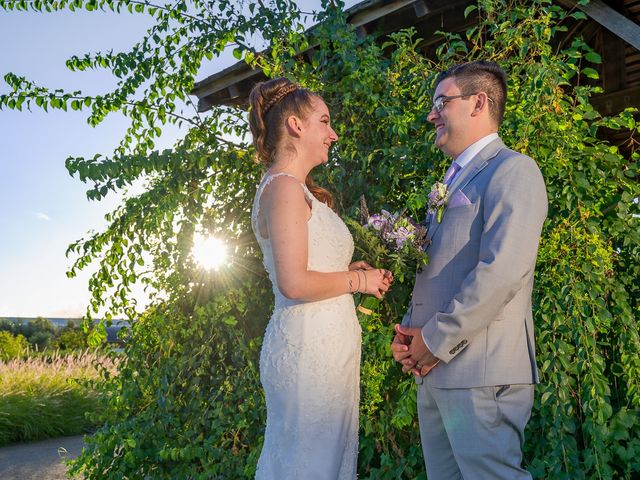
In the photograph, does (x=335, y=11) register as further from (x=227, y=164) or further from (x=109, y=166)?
(x=109, y=166)

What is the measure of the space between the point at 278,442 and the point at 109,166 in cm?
247

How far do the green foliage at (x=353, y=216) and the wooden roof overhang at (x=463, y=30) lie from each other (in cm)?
195

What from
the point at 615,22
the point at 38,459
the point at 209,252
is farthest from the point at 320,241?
the point at 38,459

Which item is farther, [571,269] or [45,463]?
[45,463]

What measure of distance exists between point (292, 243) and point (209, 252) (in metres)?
2.00

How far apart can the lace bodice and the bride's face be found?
0.57 feet

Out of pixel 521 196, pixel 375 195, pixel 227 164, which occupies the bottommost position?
pixel 521 196

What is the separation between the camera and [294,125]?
8.83ft

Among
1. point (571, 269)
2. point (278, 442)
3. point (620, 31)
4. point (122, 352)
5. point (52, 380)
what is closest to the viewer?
point (278, 442)

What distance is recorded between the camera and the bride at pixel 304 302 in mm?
2451

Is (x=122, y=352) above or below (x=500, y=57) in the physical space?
below

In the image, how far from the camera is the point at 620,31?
5875mm

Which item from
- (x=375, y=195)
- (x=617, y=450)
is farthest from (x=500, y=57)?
(x=617, y=450)

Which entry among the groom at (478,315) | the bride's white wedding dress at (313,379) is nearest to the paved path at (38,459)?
the bride's white wedding dress at (313,379)
